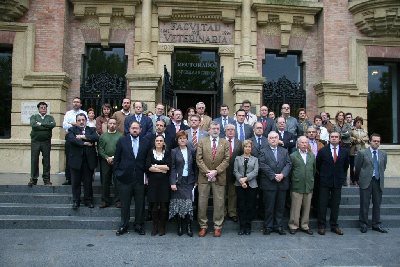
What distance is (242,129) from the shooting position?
833 centimetres

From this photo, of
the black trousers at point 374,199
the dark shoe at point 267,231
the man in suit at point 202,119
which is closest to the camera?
the dark shoe at point 267,231

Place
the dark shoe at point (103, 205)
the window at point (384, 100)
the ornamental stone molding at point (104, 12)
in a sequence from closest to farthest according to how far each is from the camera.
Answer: the dark shoe at point (103, 205)
the ornamental stone molding at point (104, 12)
the window at point (384, 100)

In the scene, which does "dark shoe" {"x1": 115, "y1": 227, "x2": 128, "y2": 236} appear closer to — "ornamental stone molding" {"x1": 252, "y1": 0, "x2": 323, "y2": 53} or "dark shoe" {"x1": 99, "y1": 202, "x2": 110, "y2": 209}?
"dark shoe" {"x1": 99, "y1": 202, "x2": 110, "y2": 209}

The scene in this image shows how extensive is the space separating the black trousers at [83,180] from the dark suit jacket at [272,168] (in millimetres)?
3635

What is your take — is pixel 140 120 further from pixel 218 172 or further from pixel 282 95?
pixel 282 95

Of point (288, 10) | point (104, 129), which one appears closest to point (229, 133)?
point (104, 129)

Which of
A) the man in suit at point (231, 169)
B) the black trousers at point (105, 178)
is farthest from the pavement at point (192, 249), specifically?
the black trousers at point (105, 178)

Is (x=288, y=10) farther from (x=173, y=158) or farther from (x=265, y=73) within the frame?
(x=173, y=158)

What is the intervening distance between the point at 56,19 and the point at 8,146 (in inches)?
171

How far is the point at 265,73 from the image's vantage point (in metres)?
13.3

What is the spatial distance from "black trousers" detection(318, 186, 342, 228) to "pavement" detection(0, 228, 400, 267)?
0.29m

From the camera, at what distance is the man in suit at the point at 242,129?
8.26m

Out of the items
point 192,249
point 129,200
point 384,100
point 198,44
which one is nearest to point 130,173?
point 129,200

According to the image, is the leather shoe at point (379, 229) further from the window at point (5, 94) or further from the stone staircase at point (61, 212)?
the window at point (5, 94)
